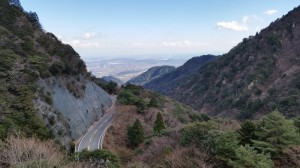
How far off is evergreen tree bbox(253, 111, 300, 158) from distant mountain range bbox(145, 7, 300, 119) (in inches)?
2203

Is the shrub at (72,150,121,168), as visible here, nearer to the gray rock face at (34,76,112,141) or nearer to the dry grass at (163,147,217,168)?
the dry grass at (163,147,217,168)

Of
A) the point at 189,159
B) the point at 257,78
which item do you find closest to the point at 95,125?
the point at 189,159

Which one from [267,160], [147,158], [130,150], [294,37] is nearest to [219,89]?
[294,37]

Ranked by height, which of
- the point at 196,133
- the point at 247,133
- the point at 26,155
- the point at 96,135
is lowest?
the point at 96,135

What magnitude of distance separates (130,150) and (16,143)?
20813mm

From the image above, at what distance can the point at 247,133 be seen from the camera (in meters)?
27.9

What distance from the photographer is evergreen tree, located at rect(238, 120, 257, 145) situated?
27.5 m

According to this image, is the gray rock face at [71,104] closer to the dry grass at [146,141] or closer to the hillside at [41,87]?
the hillside at [41,87]

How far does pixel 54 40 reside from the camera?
2226 inches

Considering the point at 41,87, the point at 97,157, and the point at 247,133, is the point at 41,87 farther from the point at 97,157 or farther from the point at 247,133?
the point at 247,133

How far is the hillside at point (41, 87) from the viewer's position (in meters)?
32.2

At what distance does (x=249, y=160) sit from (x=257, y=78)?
86.5 m

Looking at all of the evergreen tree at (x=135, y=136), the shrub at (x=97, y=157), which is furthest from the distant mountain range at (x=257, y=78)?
the shrub at (x=97, y=157)

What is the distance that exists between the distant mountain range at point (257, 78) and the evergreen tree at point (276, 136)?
55964mm
